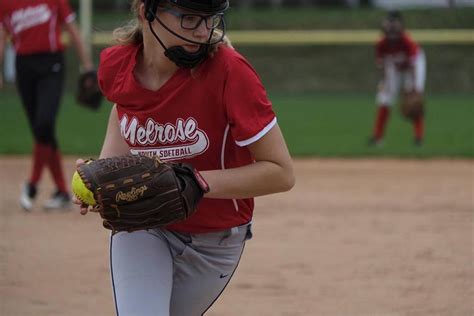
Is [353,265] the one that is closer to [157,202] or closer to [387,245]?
[387,245]

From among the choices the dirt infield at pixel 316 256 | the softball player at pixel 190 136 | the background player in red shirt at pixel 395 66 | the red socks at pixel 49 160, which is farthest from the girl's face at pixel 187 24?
the background player in red shirt at pixel 395 66

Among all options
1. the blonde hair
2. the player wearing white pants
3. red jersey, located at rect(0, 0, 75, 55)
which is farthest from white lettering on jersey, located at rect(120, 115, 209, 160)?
the player wearing white pants

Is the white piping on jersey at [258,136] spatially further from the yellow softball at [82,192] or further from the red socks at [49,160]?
the red socks at [49,160]

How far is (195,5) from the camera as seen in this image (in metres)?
2.91

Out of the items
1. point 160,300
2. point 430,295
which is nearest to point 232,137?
point 160,300

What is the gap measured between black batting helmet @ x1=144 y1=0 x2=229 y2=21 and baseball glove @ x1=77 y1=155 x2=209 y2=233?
0.46 m

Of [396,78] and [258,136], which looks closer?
[258,136]

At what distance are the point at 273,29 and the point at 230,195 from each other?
19.6m

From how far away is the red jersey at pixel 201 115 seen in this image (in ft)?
9.60

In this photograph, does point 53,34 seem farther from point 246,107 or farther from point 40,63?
point 246,107

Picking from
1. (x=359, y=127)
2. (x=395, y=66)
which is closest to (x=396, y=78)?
(x=395, y=66)

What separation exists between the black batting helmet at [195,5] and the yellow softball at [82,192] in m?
0.55

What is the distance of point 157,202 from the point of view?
282 centimetres

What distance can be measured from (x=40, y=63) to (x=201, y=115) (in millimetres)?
4784
